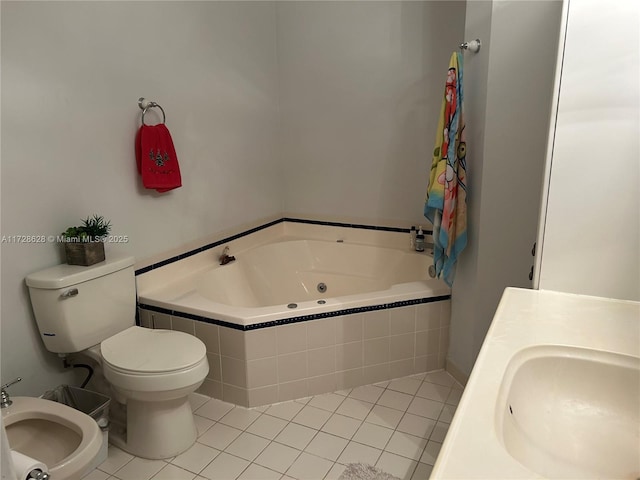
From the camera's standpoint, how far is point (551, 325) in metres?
1.06

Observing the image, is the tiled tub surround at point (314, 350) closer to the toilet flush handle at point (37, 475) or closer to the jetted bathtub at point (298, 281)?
the jetted bathtub at point (298, 281)

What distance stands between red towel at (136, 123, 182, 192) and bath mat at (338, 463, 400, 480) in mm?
1600

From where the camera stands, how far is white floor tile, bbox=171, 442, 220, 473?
77.4 inches

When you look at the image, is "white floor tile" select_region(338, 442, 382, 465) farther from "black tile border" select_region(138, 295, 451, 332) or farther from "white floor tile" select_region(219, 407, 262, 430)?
"black tile border" select_region(138, 295, 451, 332)

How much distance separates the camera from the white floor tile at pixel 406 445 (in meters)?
2.00

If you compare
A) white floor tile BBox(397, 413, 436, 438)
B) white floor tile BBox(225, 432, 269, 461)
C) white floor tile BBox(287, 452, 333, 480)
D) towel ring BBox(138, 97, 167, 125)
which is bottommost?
white floor tile BBox(225, 432, 269, 461)

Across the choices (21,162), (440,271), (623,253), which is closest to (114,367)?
(21,162)

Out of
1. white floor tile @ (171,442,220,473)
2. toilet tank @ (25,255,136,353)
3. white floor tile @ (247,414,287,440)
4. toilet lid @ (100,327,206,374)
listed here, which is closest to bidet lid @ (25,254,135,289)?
toilet tank @ (25,255,136,353)

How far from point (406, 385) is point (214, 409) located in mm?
995

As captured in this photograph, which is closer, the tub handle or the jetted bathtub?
the tub handle

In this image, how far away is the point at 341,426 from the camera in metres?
2.21

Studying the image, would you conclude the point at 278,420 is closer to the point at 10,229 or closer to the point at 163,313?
the point at 163,313

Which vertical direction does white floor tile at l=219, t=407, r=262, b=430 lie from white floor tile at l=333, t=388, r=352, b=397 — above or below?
below

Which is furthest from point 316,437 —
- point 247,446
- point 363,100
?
point 363,100
